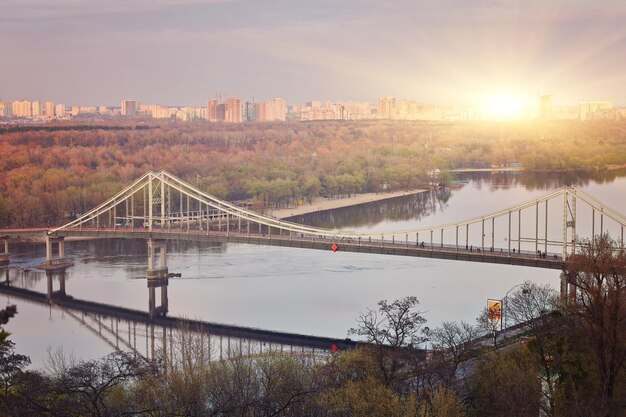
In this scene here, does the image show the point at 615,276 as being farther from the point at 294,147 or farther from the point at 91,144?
the point at 294,147

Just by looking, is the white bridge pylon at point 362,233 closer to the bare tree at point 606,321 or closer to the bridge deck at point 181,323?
the bridge deck at point 181,323

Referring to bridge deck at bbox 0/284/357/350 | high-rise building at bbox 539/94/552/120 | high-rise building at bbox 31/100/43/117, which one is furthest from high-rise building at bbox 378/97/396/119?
bridge deck at bbox 0/284/357/350

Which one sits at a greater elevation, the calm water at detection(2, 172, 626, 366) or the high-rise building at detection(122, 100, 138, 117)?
the high-rise building at detection(122, 100, 138, 117)

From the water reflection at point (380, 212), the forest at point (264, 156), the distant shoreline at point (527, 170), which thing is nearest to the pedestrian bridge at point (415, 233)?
the water reflection at point (380, 212)

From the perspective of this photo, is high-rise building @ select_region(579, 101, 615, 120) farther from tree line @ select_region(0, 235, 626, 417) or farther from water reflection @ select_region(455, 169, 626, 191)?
tree line @ select_region(0, 235, 626, 417)

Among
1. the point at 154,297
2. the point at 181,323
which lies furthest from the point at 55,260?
the point at 181,323

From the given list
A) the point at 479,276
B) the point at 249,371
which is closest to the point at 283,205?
the point at 479,276

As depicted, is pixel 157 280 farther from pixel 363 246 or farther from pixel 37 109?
pixel 37 109
